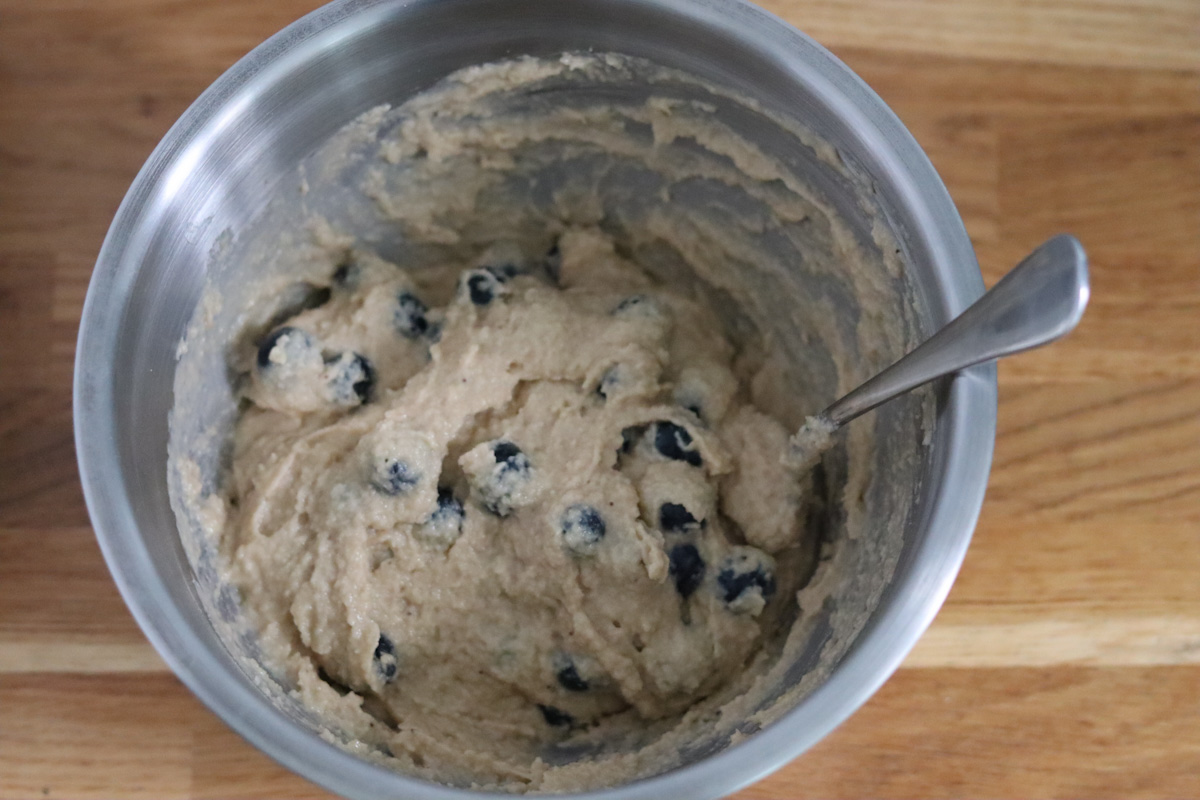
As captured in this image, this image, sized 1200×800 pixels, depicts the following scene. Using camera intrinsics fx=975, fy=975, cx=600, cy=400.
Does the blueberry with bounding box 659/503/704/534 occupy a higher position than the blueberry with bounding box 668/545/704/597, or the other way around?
the blueberry with bounding box 659/503/704/534

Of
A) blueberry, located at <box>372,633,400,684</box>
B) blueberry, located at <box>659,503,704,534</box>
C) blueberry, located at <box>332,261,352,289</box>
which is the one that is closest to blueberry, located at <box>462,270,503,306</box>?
blueberry, located at <box>332,261,352,289</box>

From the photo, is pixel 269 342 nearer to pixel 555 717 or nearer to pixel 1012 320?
pixel 555 717

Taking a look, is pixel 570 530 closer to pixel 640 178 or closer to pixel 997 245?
pixel 640 178

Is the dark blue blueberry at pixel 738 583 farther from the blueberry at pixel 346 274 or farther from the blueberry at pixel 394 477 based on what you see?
the blueberry at pixel 346 274

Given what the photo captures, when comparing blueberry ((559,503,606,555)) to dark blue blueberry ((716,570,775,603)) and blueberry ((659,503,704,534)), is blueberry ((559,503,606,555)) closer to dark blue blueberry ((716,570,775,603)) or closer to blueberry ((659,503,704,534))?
blueberry ((659,503,704,534))

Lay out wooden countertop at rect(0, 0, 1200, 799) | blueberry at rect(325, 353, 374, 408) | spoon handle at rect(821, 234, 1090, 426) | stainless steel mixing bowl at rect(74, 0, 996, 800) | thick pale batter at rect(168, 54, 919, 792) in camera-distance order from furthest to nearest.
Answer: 1. wooden countertop at rect(0, 0, 1200, 799)
2. blueberry at rect(325, 353, 374, 408)
3. thick pale batter at rect(168, 54, 919, 792)
4. stainless steel mixing bowl at rect(74, 0, 996, 800)
5. spoon handle at rect(821, 234, 1090, 426)

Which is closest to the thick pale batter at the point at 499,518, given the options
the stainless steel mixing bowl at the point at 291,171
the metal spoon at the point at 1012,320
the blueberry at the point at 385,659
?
the blueberry at the point at 385,659

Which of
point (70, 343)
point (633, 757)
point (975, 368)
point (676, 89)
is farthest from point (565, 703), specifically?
point (70, 343)
